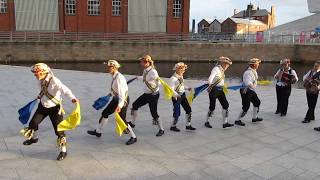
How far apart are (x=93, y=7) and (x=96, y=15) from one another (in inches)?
38.6

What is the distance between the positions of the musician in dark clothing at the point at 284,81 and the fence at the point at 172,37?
1254 inches

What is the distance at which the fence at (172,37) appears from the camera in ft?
131

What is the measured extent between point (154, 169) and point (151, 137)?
6.41ft

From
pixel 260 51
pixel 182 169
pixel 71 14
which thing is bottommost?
pixel 182 169

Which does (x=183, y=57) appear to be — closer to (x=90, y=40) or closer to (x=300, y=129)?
(x=90, y=40)

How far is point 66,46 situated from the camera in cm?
3722

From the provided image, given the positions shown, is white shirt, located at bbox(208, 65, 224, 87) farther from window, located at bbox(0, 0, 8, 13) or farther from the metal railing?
window, located at bbox(0, 0, 8, 13)

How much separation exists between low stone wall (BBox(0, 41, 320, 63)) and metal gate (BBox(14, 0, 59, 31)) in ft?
16.0

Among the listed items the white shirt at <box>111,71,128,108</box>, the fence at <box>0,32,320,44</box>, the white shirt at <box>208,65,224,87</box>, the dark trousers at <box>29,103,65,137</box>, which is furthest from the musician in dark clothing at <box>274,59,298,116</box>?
the fence at <box>0,32,320,44</box>

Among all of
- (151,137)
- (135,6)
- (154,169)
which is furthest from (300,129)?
(135,6)

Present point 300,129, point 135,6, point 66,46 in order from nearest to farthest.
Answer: point 300,129
point 66,46
point 135,6

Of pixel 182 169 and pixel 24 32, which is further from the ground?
pixel 24 32

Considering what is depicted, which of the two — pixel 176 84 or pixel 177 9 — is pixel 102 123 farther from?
pixel 177 9

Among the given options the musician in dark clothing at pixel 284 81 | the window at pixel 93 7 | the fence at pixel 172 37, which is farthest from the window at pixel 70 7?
the musician in dark clothing at pixel 284 81
